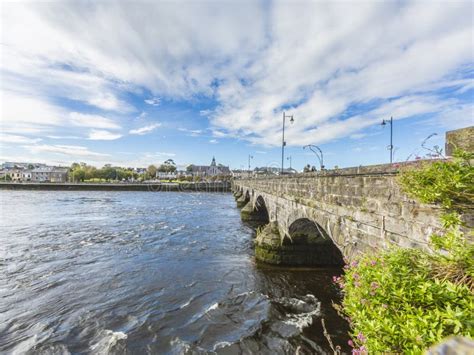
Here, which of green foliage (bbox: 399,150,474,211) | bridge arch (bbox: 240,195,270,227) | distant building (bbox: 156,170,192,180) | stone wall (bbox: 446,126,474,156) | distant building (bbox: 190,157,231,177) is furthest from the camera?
distant building (bbox: 190,157,231,177)

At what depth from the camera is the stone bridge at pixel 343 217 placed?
4.23 meters

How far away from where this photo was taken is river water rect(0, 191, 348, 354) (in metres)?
6.29

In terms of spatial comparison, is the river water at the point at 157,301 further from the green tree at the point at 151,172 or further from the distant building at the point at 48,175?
the green tree at the point at 151,172

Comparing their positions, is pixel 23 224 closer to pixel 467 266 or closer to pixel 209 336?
pixel 209 336

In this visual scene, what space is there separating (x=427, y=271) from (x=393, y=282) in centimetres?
55

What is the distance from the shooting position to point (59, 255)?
42.2 ft

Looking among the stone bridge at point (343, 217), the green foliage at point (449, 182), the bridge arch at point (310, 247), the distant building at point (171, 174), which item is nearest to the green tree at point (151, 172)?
the distant building at point (171, 174)

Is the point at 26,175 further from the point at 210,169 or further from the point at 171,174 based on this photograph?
the point at 210,169

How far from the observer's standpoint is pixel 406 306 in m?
2.44

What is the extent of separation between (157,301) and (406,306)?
785cm

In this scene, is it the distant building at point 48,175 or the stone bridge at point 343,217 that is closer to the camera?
the stone bridge at point 343,217

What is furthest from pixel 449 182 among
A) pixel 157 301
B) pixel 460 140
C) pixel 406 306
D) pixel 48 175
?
pixel 48 175

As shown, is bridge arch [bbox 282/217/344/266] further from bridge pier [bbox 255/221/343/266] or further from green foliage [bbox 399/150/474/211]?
green foliage [bbox 399/150/474/211]

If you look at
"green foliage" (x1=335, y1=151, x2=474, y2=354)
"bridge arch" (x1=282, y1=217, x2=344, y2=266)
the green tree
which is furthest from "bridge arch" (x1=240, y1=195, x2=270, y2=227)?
the green tree
